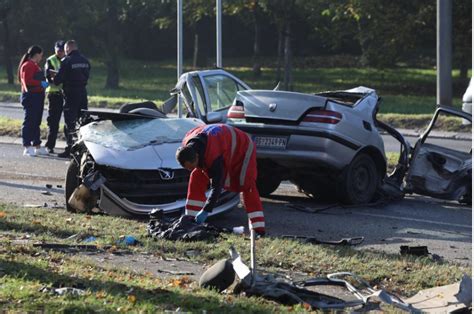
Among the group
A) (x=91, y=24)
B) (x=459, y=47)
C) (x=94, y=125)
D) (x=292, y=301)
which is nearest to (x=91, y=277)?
(x=292, y=301)

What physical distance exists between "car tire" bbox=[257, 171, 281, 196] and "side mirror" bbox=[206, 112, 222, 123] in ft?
2.94

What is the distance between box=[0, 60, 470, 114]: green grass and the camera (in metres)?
29.3

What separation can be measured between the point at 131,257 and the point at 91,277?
4.13ft

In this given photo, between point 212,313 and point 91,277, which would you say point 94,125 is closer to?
point 91,277

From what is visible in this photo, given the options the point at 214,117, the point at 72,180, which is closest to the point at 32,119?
the point at 214,117

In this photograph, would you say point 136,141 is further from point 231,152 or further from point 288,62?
point 288,62

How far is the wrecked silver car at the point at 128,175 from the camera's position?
10.9 meters

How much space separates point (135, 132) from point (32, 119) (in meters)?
5.83

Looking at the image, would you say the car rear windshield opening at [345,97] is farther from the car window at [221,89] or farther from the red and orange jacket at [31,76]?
the red and orange jacket at [31,76]

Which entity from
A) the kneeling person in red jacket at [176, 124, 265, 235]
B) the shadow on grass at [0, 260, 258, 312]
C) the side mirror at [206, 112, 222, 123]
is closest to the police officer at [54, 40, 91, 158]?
the side mirror at [206, 112, 222, 123]

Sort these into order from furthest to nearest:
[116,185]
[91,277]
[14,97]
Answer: [14,97], [116,185], [91,277]

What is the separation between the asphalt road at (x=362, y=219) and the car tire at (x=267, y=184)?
125 millimetres

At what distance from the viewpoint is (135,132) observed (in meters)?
11.8

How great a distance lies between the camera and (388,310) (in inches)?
281
